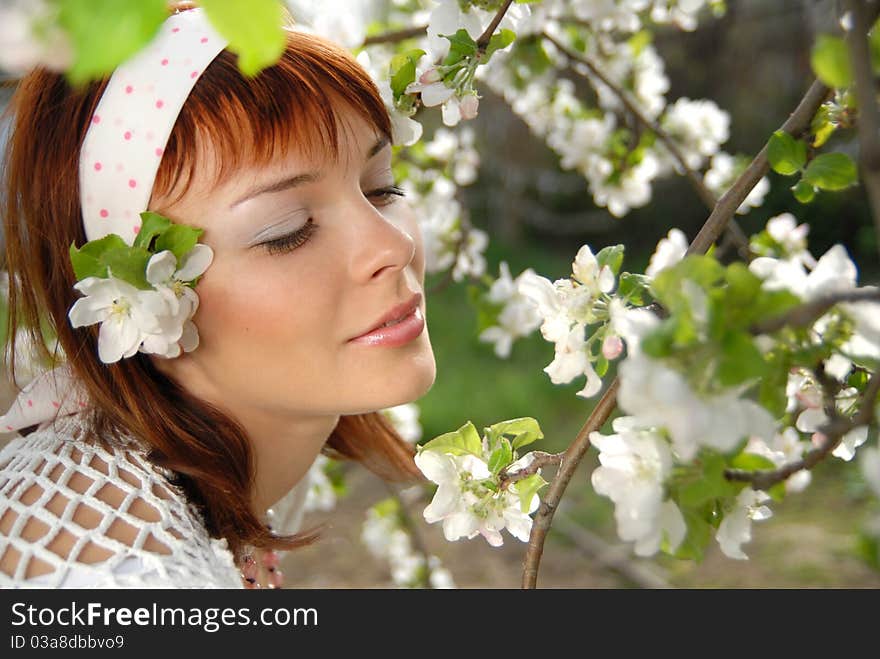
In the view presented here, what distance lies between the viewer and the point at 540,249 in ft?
21.4

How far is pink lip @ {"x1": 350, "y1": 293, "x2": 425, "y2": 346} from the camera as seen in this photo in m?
1.16

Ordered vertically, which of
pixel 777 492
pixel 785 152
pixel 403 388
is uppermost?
pixel 785 152

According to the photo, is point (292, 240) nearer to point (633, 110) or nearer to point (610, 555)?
point (633, 110)

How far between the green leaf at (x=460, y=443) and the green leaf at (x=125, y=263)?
0.37 meters

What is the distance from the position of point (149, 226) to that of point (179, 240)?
37 mm

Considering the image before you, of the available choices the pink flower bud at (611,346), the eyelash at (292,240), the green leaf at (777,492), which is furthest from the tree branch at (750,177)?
the eyelash at (292,240)

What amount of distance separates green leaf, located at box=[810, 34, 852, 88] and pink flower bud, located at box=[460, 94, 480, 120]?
548 mm

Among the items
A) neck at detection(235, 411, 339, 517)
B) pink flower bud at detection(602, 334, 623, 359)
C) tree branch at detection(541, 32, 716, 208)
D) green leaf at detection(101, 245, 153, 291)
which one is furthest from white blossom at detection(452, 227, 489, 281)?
pink flower bud at detection(602, 334, 623, 359)

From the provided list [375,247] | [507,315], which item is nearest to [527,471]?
[375,247]

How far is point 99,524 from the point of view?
43.5 inches

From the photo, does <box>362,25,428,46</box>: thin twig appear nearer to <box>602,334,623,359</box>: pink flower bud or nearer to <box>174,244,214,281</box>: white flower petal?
<box>174,244,214,281</box>: white flower petal
